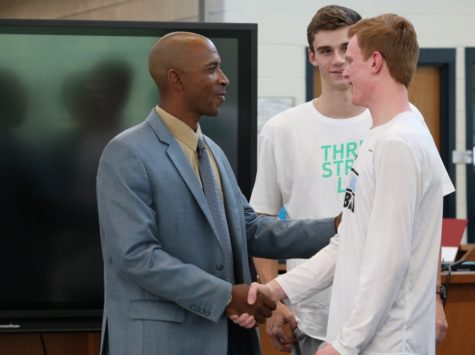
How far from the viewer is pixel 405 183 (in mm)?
2080

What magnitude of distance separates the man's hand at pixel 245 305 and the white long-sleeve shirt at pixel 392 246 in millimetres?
315

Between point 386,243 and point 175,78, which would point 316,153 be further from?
point 386,243

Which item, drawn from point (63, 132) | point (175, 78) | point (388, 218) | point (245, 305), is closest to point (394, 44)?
point (388, 218)

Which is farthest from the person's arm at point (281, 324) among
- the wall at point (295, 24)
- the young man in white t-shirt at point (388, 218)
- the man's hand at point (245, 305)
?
the wall at point (295, 24)

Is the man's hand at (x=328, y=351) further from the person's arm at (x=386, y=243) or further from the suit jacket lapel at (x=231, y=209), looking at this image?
the suit jacket lapel at (x=231, y=209)

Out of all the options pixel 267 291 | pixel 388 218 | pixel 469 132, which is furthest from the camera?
pixel 469 132

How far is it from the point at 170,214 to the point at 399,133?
633mm

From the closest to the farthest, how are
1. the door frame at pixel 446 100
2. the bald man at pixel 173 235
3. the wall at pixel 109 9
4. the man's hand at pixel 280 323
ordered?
the bald man at pixel 173 235, the man's hand at pixel 280 323, the door frame at pixel 446 100, the wall at pixel 109 9

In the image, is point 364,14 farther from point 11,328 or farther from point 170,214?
point 170,214

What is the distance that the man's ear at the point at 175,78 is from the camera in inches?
101

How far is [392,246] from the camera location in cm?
208

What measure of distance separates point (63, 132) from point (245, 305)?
1.25 m

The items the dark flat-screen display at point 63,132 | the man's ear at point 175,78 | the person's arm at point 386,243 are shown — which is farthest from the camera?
the dark flat-screen display at point 63,132

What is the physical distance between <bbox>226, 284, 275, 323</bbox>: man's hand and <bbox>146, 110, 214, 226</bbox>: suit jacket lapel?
18cm
